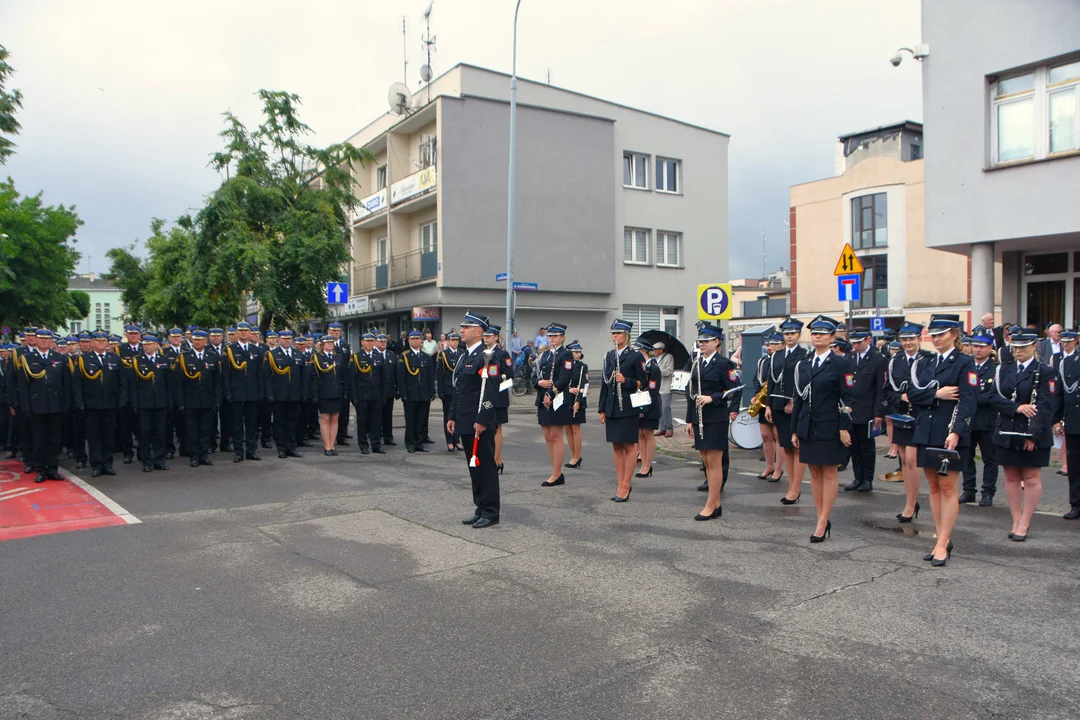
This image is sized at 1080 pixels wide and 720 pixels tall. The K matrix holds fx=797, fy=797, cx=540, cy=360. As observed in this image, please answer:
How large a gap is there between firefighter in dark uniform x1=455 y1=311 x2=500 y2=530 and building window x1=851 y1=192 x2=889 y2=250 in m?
44.6

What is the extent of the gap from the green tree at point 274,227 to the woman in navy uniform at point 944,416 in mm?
21107

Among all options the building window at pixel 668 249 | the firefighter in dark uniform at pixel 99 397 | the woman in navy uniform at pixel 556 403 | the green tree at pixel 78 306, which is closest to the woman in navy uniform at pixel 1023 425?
the woman in navy uniform at pixel 556 403

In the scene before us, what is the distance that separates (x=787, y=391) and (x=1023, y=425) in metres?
2.48

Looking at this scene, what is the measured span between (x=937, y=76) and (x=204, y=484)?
15.5 m

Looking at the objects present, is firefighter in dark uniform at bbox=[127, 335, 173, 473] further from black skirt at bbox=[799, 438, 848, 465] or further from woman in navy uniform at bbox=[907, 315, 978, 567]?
woman in navy uniform at bbox=[907, 315, 978, 567]

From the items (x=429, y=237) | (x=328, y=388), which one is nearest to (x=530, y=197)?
(x=429, y=237)

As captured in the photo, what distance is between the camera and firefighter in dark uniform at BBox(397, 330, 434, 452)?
13844 millimetres

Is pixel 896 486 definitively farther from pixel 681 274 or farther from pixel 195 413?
pixel 681 274

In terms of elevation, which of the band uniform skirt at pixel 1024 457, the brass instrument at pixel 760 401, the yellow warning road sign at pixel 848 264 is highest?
the yellow warning road sign at pixel 848 264

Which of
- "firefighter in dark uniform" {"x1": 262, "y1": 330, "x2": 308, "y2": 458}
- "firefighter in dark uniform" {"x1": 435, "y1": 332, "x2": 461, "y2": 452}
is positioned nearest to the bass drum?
"firefighter in dark uniform" {"x1": 435, "y1": 332, "x2": 461, "y2": 452}

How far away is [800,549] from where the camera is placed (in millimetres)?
7023

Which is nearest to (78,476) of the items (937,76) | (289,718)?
(289,718)

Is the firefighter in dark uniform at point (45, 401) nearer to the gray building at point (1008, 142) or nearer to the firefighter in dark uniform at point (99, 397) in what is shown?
the firefighter in dark uniform at point (99, 397)

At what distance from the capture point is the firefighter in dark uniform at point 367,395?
44.4 feet
